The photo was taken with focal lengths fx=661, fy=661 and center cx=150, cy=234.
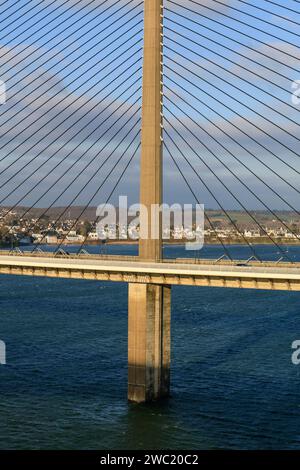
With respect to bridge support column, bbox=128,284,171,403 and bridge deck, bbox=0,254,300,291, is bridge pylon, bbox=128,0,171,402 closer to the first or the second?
bridge support column, bbox=128,284,171,403

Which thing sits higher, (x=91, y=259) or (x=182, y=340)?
(x=91, y=259)

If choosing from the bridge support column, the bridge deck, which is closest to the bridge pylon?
the bridge support column

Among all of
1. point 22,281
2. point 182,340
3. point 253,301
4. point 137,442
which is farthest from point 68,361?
point 22,281

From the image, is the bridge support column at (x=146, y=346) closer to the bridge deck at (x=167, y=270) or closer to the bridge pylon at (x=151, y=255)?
the bridge pylon at (x=151, y=255)

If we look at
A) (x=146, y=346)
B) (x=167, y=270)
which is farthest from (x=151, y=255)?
(x=146, y=346)

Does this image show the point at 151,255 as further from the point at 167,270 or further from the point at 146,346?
the point at 146,346
